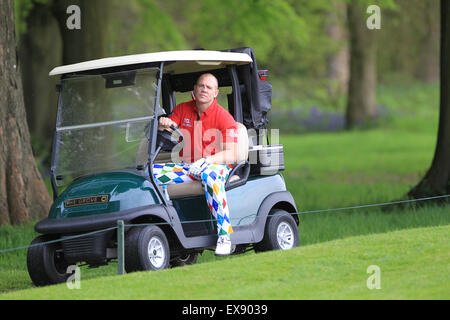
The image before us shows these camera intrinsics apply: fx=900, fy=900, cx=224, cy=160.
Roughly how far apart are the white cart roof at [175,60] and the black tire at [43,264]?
1449mm

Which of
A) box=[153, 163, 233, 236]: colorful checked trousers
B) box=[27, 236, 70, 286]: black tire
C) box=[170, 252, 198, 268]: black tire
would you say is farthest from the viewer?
box=[170, 252, 198, 268]: black tire

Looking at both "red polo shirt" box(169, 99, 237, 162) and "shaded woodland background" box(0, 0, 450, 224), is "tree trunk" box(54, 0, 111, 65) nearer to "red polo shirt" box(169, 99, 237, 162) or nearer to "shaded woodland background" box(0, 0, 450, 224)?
"shaded woodland background" box(0, 0, 450, 224)

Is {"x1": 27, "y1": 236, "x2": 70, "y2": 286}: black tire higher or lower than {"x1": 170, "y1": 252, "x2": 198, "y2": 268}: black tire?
above

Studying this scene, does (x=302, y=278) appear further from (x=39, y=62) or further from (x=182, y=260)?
(x=39, y=62)

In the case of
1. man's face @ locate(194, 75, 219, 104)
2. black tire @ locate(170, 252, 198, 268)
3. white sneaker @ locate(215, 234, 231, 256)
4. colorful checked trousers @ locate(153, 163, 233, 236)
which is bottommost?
black tire @ locate(170, 252, 198, 268)

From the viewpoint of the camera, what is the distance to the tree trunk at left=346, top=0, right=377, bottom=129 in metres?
28.6

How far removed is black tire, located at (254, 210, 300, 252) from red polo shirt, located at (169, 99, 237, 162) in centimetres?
85

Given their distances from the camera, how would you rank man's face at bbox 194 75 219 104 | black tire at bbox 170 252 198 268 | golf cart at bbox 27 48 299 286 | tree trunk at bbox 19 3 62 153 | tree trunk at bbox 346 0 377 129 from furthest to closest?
1. tree trunk at bbox 346 0 377 129
2. tree trunk at bbox 19 3 62 153
3. black tire at bbox 170 252 198 268
4. man's face at bbox 194 75 219 104
5. golf cart at bbox 27 48 299 286

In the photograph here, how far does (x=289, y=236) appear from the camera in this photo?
830 centimetres

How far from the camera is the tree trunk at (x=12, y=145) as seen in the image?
1069cm

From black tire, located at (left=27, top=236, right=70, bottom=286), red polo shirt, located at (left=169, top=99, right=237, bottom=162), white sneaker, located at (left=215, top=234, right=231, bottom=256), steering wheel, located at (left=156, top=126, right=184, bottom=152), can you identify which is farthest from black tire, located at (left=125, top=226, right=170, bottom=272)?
red polo shirt, located at (left=169, top=99, right=237, bottom=162)

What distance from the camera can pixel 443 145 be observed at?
11.9 m

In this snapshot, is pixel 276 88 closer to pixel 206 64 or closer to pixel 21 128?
pixel 21 128

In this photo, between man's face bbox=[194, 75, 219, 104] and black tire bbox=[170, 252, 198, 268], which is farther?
black tire bbox=[170, 252, 198, 268]
